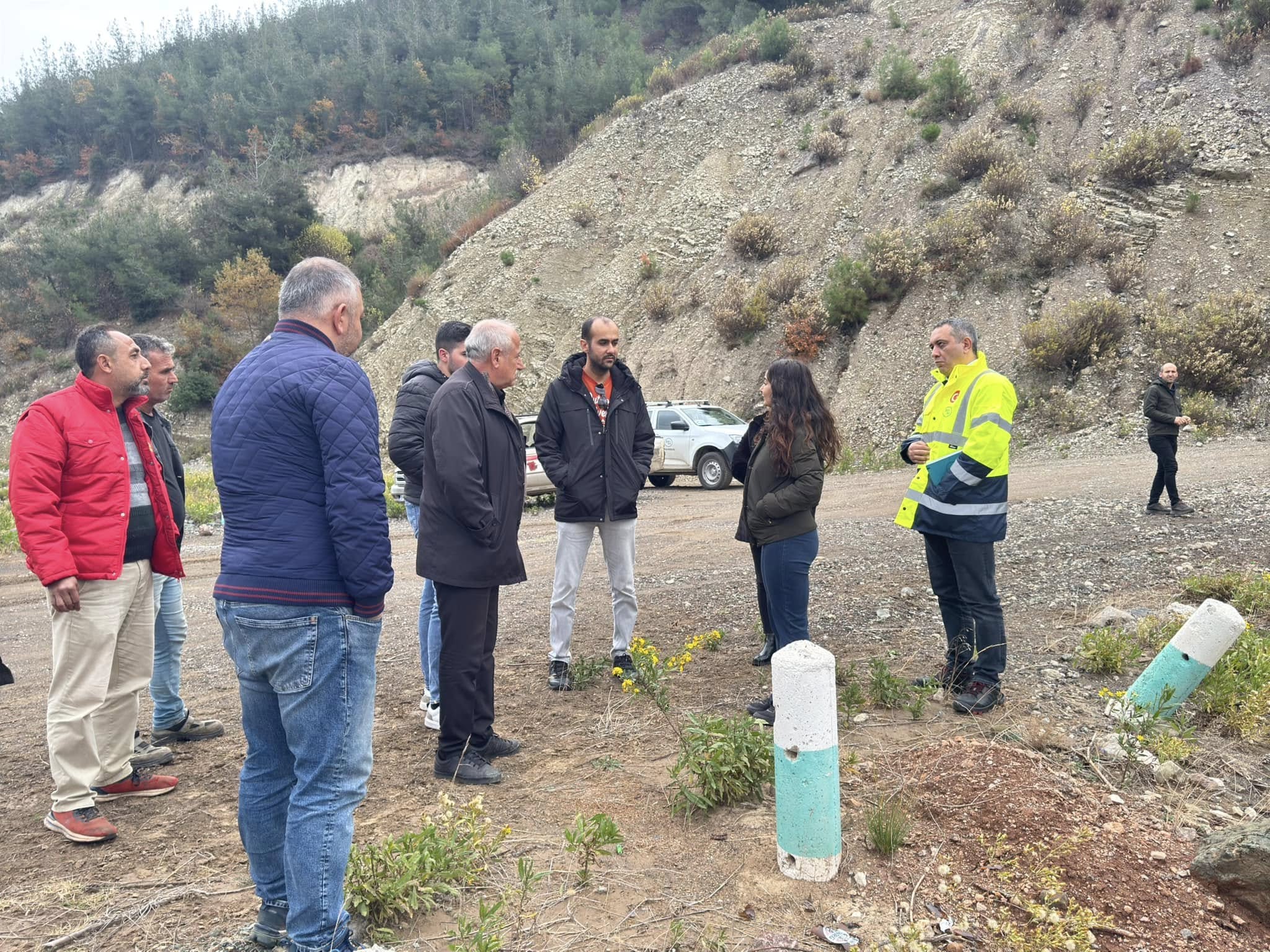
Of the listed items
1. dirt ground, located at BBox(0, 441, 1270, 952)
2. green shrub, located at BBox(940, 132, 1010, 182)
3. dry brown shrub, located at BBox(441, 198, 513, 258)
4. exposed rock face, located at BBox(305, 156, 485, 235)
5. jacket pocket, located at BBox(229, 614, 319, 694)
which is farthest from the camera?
exposed rock face, located at BBox(305, 156, 485, 235)

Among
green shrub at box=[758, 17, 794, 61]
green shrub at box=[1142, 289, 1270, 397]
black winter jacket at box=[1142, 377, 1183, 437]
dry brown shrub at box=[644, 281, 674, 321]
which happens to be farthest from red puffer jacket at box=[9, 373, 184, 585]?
green shrub at box=[758, 17, 794, 61]

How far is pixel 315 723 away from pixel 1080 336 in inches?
711

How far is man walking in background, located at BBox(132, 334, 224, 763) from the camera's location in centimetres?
443

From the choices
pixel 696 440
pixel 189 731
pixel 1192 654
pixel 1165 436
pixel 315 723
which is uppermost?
pixel 315 723

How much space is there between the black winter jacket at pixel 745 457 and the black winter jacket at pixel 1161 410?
676 cm

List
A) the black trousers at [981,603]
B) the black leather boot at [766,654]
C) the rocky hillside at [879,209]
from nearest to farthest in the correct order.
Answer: the black trousers at [981,603], the black leather boot at [766,654], the rocky hillside at [879,209]

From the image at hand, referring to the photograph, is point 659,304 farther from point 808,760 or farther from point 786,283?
point 808,760

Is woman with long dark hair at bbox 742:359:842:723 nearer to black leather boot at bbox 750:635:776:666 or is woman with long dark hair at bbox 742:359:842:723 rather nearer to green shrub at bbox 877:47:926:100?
black leather boot at bbox 750:635:776:666

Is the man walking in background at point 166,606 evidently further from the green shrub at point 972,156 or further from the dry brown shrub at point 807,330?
the green shrub at point 972,156

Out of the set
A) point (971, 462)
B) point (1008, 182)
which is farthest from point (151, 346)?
point (1008, 182)

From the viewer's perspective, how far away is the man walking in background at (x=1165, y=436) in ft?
30.6

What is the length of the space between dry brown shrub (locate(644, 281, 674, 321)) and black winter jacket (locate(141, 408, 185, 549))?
69.5ft

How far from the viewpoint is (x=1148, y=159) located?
19.8 meters

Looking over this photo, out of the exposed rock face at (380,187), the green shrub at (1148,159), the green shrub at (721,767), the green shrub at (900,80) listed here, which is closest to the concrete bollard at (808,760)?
the green shrub at (721,767)
